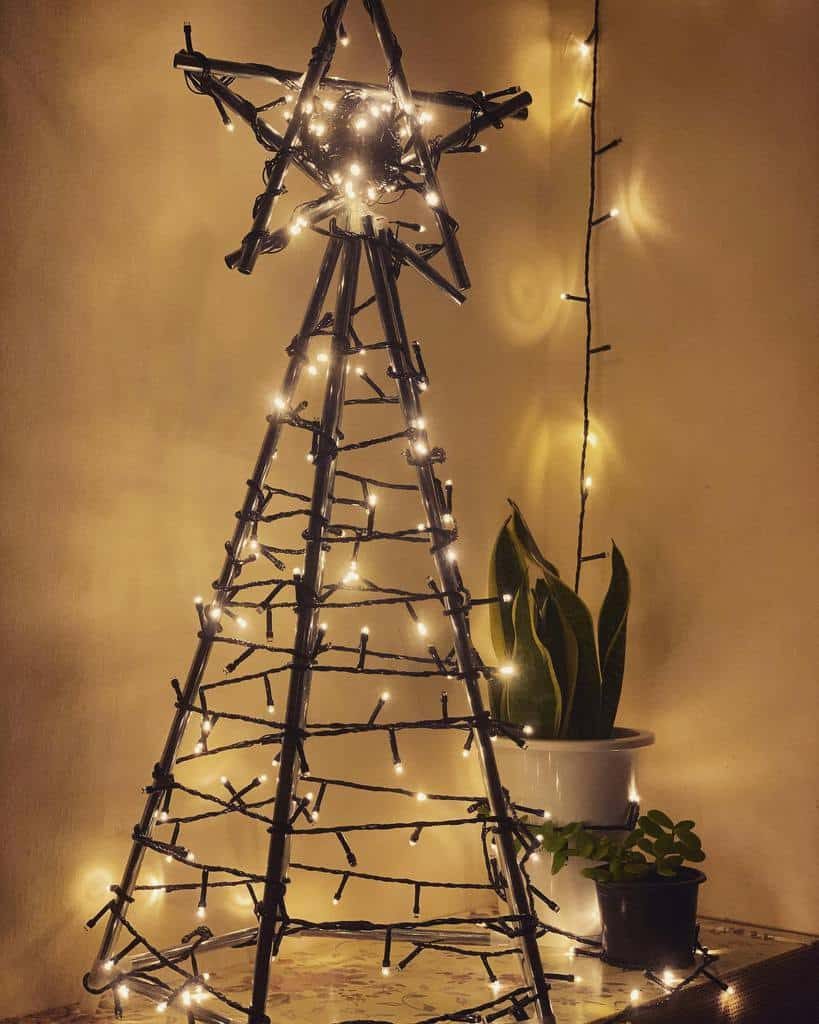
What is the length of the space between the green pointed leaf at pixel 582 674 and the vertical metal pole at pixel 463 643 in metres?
0.48

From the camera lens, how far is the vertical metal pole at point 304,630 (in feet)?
4.16

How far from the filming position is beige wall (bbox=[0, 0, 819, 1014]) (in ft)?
5.21

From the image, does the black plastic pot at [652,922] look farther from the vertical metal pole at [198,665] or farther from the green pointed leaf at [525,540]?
the vertical metal pole at [198,665]

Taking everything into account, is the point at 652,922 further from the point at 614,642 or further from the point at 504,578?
the point at 504,578

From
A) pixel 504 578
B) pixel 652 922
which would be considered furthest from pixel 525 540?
pixel 652 922

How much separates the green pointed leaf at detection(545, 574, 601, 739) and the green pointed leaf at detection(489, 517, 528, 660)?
7 centimetres

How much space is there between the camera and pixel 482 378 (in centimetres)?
224

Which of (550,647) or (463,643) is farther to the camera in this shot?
(550,647)

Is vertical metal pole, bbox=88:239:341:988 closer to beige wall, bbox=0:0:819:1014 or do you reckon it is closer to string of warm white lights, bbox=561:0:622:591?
beige wall, bbox=0:0:819:1014

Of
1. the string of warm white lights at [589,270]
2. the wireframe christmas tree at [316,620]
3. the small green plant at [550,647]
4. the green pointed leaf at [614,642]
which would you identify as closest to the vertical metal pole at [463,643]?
the wireframe christmas tree at [316,620]

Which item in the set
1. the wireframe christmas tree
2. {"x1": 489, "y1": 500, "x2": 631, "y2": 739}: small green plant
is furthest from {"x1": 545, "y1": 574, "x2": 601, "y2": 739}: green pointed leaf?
the wireframe christmas tree

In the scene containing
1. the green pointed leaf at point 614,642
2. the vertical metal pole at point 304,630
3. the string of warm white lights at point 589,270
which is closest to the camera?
the vertical metal pole at point 304,630

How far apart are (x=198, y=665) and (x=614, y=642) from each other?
762mm

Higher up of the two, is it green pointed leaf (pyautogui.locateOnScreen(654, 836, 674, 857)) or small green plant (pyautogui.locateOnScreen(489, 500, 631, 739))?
small green plant (pyautogui.locateOnScreen(489, 500, 631, 739))
